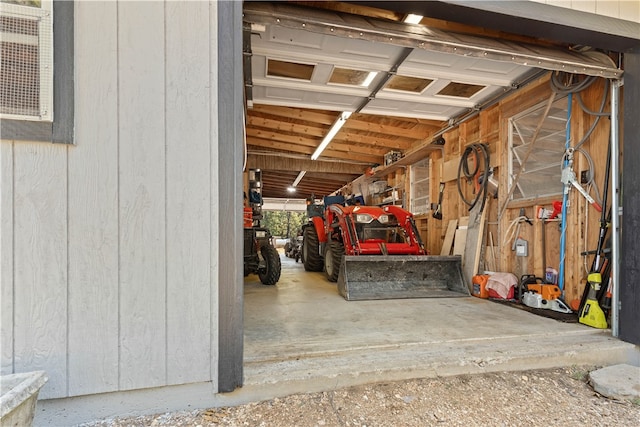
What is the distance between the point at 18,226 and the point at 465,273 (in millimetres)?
4383

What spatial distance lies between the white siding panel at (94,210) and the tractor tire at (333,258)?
3.34 meters

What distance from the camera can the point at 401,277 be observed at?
3973 mm

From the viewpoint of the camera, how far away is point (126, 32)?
1.48 m

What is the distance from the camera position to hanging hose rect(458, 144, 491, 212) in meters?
4.08

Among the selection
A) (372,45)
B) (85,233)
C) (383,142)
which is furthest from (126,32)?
(383,142)

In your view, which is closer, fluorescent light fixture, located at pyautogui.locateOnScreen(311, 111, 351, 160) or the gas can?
the gas can

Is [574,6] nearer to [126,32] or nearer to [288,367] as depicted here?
[126,32]

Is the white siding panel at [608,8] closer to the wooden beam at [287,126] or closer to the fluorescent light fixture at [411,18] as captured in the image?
the fluorescent light fixture at [411,18]

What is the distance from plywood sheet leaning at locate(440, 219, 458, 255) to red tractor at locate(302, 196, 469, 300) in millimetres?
651

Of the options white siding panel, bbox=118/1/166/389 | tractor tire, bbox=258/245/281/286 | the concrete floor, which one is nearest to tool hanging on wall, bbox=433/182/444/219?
the concrete floor

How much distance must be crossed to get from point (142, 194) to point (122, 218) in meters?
0.14

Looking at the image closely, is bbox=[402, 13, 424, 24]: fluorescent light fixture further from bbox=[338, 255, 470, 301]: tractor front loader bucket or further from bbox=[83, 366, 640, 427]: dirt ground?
bbox=[83, 366, 640, 427]: dirt ground

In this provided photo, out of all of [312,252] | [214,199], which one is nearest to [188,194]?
[214,199]

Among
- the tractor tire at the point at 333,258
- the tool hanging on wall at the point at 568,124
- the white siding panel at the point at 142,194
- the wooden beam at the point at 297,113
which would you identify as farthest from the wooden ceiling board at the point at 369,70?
the tractor tire at the point at 333,258
